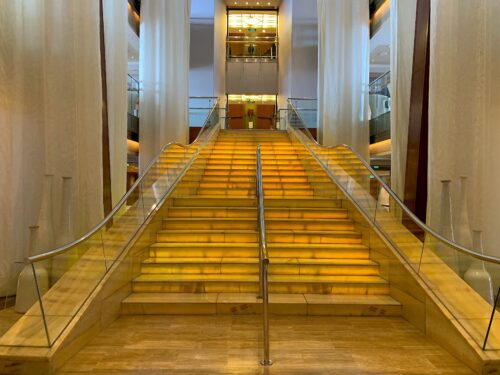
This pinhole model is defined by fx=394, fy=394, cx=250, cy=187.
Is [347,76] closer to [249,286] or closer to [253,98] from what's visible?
[249,286]

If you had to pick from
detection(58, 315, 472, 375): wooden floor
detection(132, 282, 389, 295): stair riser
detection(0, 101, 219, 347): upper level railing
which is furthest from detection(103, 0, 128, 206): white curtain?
detection(58, 315, 472, 375): wooden floor

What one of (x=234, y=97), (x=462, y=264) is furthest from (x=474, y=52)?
(x=234, y=97)

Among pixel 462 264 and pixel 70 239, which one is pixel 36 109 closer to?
pixel 70 239

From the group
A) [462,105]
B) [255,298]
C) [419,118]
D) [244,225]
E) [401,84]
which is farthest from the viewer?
[401,84]

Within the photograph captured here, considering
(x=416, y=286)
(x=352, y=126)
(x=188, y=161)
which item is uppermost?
(x=352, y=126)

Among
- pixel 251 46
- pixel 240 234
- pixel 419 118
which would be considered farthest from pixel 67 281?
pixel 251 46

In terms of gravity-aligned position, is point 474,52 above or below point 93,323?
above

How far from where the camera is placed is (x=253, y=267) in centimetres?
495

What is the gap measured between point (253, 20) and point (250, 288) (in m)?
22.0

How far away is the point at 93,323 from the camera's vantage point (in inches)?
142

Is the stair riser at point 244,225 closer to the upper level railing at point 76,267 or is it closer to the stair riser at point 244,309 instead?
the upper level railing at point 76,267

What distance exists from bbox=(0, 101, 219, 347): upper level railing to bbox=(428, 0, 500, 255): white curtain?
12.5 ft

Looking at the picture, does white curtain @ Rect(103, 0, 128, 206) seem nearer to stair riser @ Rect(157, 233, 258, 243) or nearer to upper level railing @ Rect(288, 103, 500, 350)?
stair riser @ Rect(157, 233, 258, 243)

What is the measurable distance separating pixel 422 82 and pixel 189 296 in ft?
15.3
